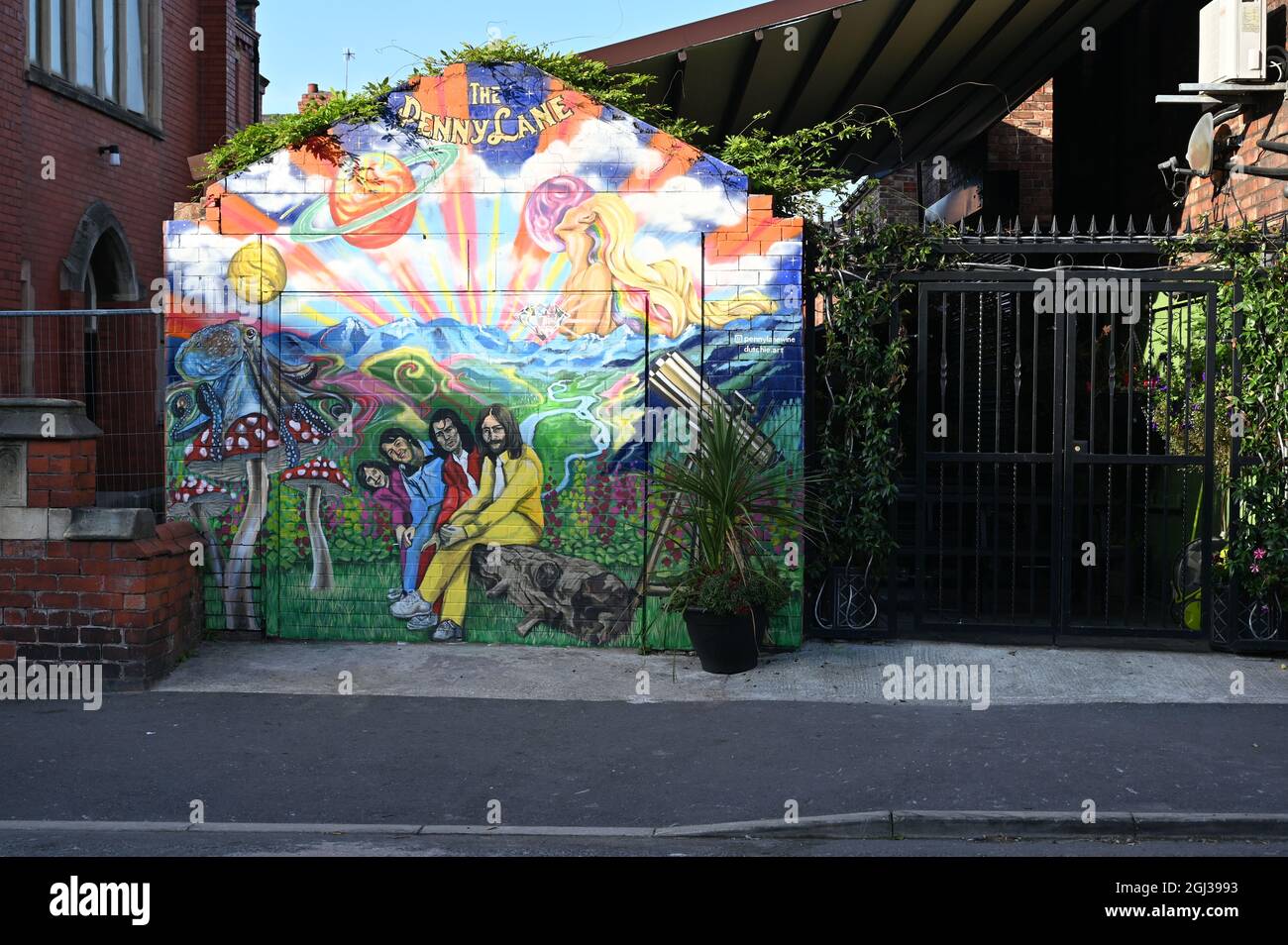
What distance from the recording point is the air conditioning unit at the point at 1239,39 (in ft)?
28.2

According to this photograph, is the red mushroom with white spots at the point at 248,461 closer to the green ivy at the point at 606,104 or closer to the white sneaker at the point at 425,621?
the white sneaker at the point at 425,621

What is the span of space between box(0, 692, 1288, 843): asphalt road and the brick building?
12.0 ft

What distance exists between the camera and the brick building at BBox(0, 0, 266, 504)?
11.5 m

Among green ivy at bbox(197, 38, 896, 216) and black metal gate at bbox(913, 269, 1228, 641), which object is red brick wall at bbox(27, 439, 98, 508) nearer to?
green ivy at bbox(197, 38, 896, 216)

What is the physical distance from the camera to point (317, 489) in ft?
28.9

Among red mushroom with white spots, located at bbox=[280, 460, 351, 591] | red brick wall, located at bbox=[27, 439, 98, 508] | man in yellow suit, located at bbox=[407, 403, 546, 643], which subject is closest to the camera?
red brick wall, located at bbox=[27, 439, 98, 508]

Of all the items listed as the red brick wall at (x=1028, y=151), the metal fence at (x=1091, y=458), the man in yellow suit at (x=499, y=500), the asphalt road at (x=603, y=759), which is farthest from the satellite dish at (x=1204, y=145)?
the red brick wall at (x=1028, y=151)

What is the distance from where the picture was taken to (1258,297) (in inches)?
330

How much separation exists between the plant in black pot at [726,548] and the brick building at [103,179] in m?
4.44

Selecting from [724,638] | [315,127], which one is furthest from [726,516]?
[315,127]

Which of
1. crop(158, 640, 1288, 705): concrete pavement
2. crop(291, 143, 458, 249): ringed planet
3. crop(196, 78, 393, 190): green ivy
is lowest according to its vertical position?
crop(158, 640, 1288, 705): concrete pavement

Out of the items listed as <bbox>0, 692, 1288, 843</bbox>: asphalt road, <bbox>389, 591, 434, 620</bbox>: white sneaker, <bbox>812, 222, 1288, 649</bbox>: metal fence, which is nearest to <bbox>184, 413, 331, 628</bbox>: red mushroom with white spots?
<bbox>389, 591, 434, 620</bbox>: white sneaker

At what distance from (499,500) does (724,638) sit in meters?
1.84
